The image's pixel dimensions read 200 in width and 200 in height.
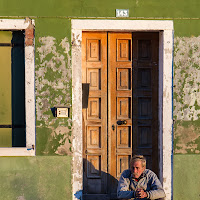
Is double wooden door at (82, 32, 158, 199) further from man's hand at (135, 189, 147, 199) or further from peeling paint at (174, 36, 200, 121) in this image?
man's hand at (135, 189, 147, 199)

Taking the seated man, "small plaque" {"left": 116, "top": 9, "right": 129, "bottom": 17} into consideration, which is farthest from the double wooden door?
the seated man

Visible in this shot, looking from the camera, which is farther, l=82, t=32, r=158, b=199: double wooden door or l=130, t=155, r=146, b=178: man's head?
l=82, t=32, r=158, b=199: double wooden door

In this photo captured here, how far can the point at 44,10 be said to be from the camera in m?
A: 6.29

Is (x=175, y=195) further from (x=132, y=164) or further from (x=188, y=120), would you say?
(x=132, y=164)

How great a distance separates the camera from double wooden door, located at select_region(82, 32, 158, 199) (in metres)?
→ 6.61

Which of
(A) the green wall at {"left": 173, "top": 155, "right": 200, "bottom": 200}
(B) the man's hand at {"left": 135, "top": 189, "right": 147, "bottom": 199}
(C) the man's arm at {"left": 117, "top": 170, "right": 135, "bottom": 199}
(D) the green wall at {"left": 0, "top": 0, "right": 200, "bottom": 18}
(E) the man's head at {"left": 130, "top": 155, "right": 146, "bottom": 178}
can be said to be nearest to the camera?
(B) the man's hand at {"left": 135, "top": 189, "right": 147, "bottom": 199}

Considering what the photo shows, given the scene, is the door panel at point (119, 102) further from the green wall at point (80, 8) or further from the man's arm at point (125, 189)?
the man's arm at point (125, 189)

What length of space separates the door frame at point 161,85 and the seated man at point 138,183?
124 centimetres

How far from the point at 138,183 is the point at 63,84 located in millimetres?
2029

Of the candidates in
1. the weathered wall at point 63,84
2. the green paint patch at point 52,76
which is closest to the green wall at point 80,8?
the weathered wall at point 63,84

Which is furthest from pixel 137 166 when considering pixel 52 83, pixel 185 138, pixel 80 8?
pixel 80 8

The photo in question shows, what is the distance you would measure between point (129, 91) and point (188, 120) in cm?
105

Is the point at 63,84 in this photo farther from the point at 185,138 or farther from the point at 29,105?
the point at 185,138

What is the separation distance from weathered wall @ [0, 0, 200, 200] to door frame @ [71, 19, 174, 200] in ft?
0.27
